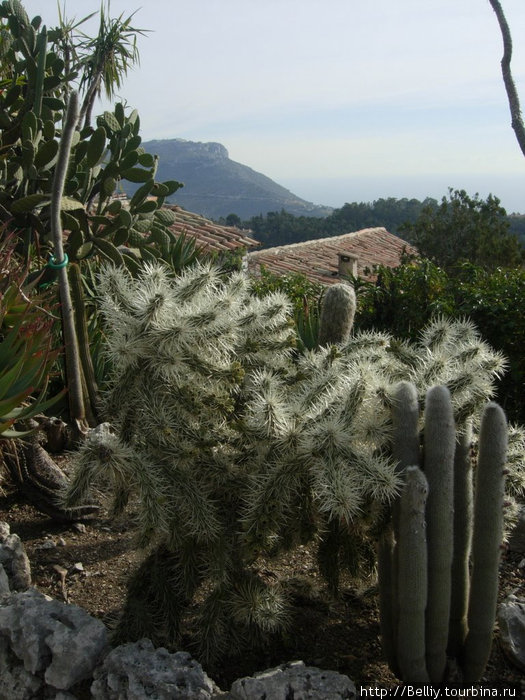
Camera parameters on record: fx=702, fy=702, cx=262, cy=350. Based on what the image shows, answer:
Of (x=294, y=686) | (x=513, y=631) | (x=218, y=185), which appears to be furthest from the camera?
(x=218, y=185)

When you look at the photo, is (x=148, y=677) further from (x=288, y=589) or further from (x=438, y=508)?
(x=438, y=508)

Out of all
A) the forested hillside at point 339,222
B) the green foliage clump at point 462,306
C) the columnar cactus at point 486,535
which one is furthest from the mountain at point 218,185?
the columnar cactus at point 486,535

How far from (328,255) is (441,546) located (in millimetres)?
16674

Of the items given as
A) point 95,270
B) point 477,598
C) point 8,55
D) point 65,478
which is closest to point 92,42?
point 8,55

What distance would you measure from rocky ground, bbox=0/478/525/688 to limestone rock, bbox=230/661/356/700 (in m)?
0.43

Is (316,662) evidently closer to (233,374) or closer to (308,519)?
(308,519)

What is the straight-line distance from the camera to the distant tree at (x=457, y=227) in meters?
23.5

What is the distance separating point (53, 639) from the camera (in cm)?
220

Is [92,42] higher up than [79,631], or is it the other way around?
[92,42]

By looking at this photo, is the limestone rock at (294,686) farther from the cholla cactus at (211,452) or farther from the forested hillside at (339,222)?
the forested hillside at (339,222)

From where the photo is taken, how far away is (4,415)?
115 inches

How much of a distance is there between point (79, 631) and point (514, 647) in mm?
1479

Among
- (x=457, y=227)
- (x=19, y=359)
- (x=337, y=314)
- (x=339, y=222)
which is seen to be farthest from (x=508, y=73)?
(x=339, y=222)

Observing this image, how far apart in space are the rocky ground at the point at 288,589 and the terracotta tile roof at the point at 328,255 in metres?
10.5
